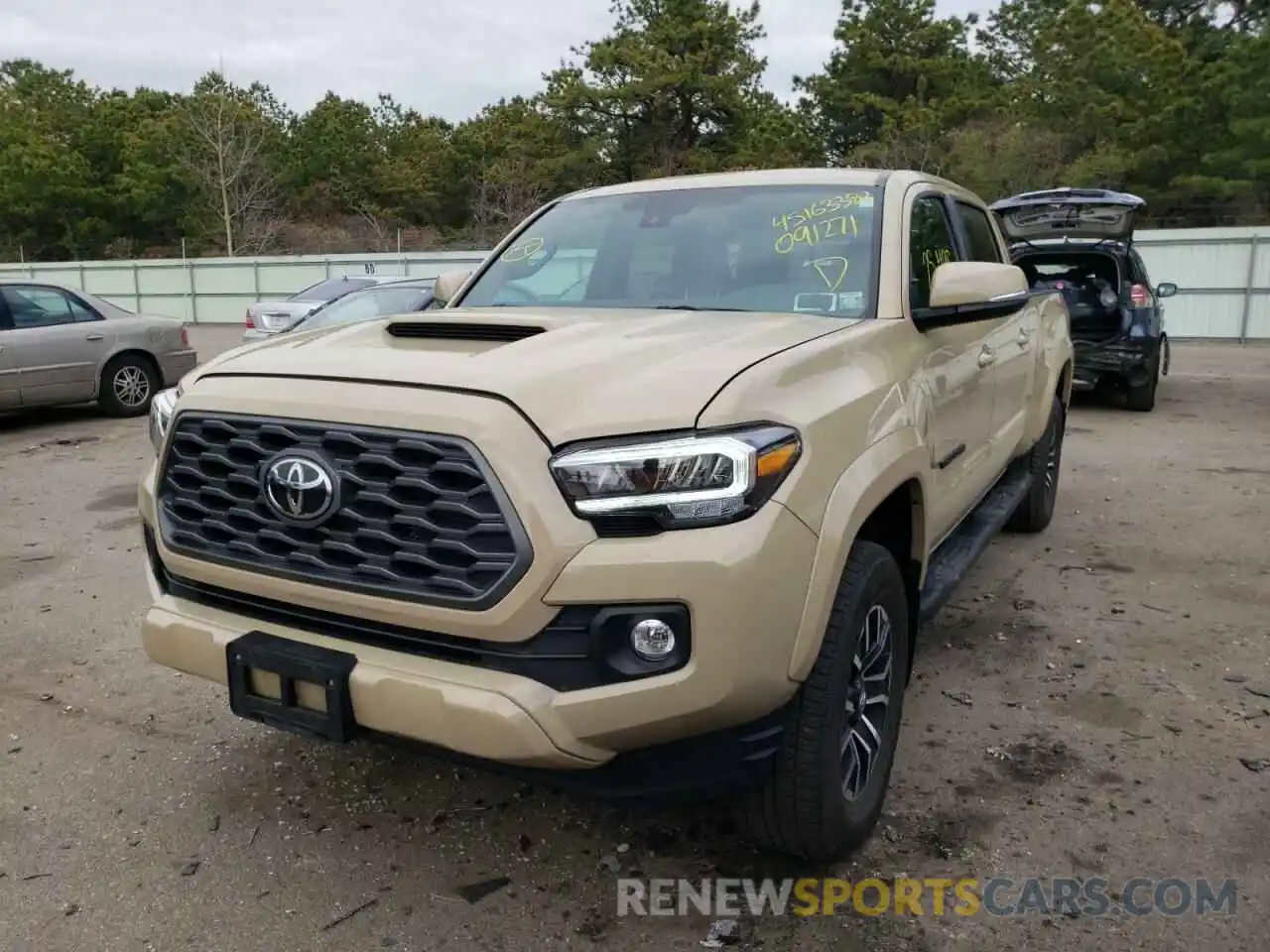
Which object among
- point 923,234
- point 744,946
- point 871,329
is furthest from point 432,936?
point 923,234

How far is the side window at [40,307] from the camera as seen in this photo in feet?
32.9

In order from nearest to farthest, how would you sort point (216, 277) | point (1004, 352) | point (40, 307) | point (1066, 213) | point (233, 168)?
point (1004, 352) → point (1066, 213) → point (40, 307) → point (216, 277) → point (233, 168)

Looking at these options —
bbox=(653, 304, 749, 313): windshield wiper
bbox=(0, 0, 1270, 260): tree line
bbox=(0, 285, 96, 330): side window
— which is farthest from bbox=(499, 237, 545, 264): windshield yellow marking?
bbox=(0, 0, 1270, 260): tree line

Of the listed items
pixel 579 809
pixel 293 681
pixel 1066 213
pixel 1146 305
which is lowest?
pixel 579 809

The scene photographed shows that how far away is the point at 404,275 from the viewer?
21.0 m

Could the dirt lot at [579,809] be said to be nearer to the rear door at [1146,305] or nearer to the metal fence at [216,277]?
the rear door at [1146,305]

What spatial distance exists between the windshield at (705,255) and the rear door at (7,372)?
7.63 meters

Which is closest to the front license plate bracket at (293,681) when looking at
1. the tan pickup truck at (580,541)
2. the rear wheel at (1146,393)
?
the tan pickup truck at (580,541)

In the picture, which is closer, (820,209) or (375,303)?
(820,209)

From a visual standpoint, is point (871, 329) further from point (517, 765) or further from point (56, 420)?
point (56, 420)

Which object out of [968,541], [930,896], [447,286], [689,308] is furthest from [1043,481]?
[930,896]

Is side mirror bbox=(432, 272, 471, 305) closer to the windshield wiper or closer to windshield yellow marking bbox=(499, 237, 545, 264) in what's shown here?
windshield yellow marking bbox=(499, 237, 545, 264)

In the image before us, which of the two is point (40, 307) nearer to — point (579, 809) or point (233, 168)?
point (579, 809)

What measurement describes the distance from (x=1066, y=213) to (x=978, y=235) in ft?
16.3
